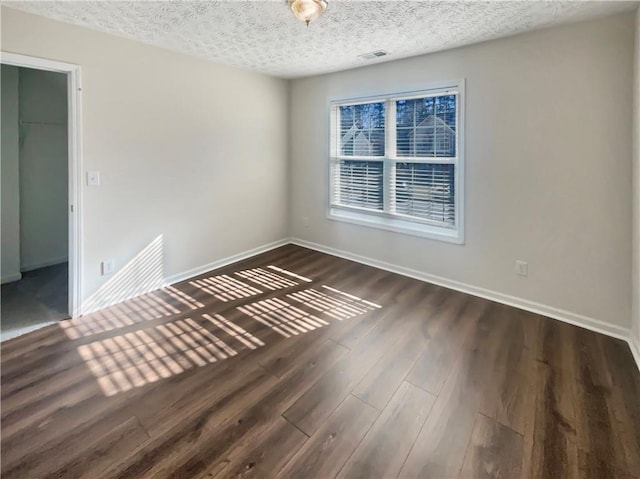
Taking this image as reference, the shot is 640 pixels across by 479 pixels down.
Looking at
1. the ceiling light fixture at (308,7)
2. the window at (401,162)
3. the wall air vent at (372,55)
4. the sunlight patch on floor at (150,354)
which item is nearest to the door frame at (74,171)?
the sunlight patch on floor at (150,354)

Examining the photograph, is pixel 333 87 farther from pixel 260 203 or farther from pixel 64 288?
pixel 64 288

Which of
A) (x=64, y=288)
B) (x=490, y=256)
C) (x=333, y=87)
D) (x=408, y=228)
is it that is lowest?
(x=64, y=288)

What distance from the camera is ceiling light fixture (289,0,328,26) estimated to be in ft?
7.22

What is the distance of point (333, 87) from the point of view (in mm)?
4402

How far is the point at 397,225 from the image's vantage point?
161 inches

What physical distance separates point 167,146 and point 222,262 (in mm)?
1573

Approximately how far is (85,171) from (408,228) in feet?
10.9

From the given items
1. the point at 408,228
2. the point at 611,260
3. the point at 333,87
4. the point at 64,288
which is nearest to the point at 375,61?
the point at 333,87

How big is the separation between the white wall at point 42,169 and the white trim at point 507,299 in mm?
3751

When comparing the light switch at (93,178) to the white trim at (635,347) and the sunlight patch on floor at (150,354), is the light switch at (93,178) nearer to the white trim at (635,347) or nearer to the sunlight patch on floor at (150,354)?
the sunlight patch on floor at (150,354)

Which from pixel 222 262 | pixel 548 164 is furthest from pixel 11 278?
pixel 548 164

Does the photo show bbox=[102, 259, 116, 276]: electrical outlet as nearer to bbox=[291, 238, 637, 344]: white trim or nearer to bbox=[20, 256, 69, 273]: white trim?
bbox=[20, 256, 69, 273]: white trim

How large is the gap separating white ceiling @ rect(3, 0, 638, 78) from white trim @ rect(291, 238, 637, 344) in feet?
7.78

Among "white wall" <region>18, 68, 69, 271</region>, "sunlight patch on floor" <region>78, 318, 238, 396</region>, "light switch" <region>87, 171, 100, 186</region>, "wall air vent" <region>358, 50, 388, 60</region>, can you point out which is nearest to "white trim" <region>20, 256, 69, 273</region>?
"white wall" <region>18, 68, 69, 271</region>
